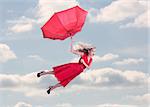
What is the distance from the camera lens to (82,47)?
24156mm

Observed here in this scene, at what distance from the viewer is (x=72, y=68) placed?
24312mm

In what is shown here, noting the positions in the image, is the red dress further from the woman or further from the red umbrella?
the red umbrella

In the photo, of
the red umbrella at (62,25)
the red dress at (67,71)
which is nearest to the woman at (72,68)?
the red dress at (67,71)

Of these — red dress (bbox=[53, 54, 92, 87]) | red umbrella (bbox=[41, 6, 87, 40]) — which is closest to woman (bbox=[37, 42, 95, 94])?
red dress (bbox=[53, 54, 92, 87])

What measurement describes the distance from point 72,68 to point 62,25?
5.89 ft

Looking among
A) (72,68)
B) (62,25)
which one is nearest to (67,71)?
(72,68)

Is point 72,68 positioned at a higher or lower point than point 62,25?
lower

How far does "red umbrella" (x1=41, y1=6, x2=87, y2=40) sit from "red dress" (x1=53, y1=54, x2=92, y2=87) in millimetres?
1163

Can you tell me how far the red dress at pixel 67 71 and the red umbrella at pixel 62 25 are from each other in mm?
1163

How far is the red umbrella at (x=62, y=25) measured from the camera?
2425 centimetres

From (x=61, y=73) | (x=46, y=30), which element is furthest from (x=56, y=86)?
(x=46, y=30)

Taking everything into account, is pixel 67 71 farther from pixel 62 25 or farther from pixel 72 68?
pixel 62 25

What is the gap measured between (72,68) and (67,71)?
0.24 metres

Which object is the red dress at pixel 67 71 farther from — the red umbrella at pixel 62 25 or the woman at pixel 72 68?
the red umbrella at pixel 62 25
